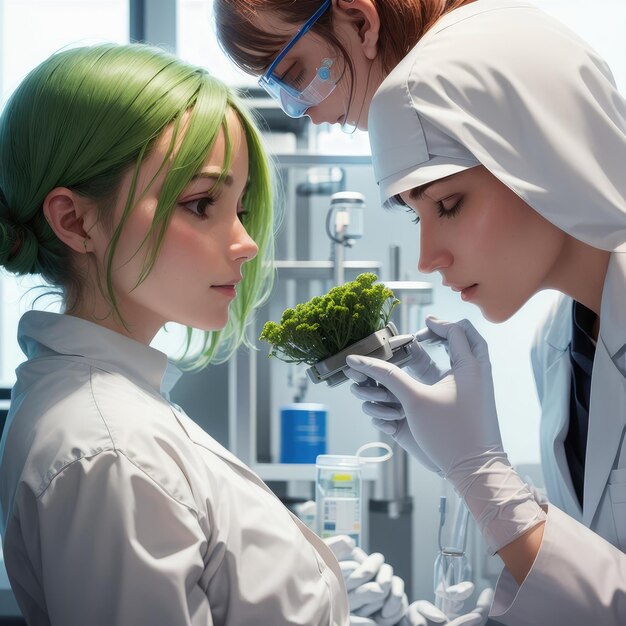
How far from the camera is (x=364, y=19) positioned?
1377mm

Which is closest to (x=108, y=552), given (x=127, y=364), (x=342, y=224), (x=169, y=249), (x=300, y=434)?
(x=127, y=364)

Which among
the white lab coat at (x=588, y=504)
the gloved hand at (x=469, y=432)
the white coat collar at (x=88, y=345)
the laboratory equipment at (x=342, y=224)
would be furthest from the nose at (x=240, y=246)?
the laboratory equipment at (x=342, y=224)

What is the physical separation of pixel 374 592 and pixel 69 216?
90 centimetres

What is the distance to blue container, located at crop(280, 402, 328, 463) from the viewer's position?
2.17m

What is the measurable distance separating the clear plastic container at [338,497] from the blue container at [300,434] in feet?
Result: 1.11

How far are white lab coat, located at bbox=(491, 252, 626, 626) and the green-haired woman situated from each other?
311 mm

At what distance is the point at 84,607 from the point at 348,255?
1.90m

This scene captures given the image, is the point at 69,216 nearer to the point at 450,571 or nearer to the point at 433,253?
the point at 433,253

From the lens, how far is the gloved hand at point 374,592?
1380mm

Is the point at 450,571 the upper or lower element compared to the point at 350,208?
lower

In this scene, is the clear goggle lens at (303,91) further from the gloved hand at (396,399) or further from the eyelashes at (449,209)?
the gloved hand at (396,399)

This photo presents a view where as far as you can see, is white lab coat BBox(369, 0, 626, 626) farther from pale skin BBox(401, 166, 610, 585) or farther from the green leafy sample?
the green leafy sample

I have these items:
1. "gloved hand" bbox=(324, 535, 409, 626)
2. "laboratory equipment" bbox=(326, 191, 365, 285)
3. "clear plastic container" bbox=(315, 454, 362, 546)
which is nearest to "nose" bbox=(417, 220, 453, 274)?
"gloved hand" bbox=(324, 535, 409, 626)

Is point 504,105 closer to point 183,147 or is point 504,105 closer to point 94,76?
point 183,147
